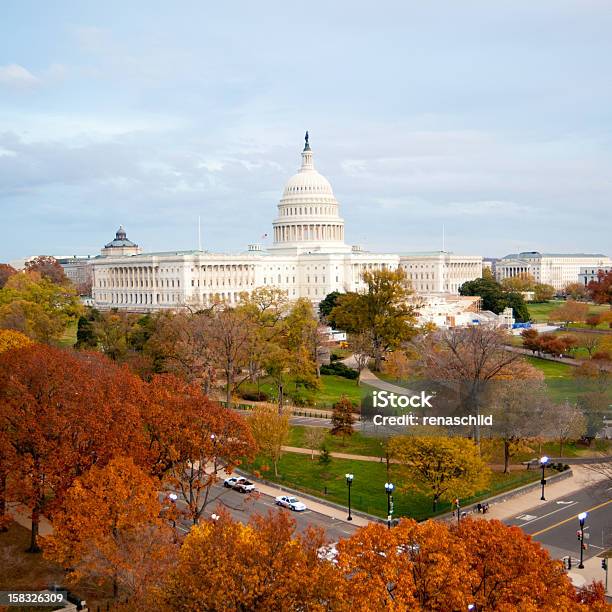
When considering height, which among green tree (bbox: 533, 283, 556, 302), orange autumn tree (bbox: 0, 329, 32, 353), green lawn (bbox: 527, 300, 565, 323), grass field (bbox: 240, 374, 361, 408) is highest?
green tree (bbox: 533, 283, 556, 302)

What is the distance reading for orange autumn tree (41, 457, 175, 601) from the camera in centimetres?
2477

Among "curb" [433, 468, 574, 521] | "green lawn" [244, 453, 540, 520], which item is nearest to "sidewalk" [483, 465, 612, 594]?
"curb" [433, 468, 574, 521]

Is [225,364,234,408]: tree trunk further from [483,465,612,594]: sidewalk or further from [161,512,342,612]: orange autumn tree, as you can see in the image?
[161,512,342,612]: orange autumn tree

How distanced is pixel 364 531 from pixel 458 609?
11.1 feet

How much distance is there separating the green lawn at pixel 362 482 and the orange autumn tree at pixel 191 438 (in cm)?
463

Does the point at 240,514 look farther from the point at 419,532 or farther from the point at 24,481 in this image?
Answer: the point at 419,532

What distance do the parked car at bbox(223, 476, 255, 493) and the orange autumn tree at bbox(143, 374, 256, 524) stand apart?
679cm

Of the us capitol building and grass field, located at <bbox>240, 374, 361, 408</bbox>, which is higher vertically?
the us capitol building

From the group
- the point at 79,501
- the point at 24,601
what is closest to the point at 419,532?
the point at 79,501

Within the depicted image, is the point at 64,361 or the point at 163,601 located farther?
the point at 64,361

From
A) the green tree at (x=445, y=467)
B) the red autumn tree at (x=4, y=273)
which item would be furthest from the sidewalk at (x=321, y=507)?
the red autumn tree at (x=4, y=273)

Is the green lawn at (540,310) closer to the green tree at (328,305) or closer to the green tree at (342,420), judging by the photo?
the green tree at (328,305)

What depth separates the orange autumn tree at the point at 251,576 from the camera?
67.7ft

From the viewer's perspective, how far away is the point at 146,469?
33.7m
